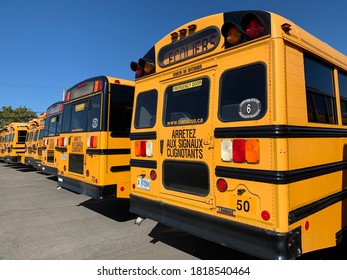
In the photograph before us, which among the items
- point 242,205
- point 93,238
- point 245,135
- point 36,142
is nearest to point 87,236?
point 93,238

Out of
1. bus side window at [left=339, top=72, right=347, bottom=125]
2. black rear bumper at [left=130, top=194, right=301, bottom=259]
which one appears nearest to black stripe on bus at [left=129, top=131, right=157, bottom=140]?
black rear bumper at [left=130, top=194, right=301, bottom=259]

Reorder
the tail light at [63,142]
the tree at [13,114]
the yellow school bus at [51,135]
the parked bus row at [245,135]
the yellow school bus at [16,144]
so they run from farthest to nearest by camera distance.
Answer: the tree at [13,114] < the yellow school bus at [16,144] < the yellow school bus at [51,135] < the tail light at [63,142] < the parked bus row at [245,135]

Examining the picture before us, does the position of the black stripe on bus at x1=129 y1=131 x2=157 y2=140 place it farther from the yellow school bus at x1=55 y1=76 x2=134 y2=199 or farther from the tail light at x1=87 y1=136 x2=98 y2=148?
the tail light at x1=87 y1=136 x2=98 y2=148

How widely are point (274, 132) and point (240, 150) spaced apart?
40 centimetres

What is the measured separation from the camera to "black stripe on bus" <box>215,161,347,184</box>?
2486 mm

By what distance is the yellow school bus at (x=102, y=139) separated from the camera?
5109 millimetres

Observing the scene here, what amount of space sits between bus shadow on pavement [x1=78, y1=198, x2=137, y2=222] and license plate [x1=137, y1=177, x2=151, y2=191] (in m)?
2.07

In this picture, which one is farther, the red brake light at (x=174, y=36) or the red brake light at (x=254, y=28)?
the red brake light at (x=174, y=36)

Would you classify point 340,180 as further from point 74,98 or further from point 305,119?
point 74,98

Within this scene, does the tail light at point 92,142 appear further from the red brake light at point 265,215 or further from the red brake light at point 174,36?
the red brake light at point 265,215

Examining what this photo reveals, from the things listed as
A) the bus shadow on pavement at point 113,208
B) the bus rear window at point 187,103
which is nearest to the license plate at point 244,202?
the bus rear window at point 187,103

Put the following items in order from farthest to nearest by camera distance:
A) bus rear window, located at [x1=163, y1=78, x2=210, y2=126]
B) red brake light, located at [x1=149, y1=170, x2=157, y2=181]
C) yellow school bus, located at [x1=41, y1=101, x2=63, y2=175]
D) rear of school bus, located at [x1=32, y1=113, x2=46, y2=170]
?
rear of school bus, located at [x1=32, y1=113, x2=46, y2=170] → yellow school bus, located at [x1=41, y1=101, x2=63, y2=175] → red brake light, located at [x1=149, y1=170, x2=157, y2=181] → bus rear window, located at [x1=163, y1=78, x2=210, y2=126]

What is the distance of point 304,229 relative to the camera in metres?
2.69

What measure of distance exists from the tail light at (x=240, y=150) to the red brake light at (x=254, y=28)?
3.34ft
